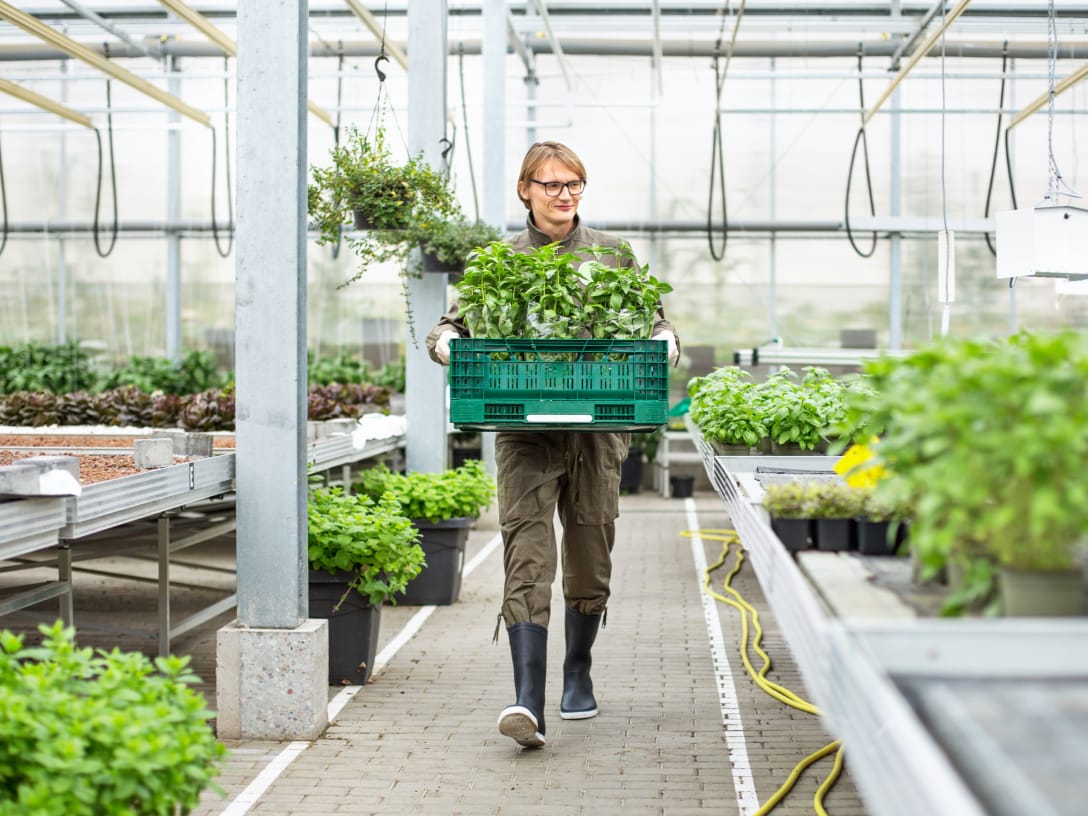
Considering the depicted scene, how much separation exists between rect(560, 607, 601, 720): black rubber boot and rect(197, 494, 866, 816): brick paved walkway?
6 centimetres

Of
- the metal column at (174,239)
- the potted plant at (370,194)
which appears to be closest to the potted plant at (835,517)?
the potted plant at (370,194)

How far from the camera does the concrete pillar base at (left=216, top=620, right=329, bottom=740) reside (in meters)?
3.64

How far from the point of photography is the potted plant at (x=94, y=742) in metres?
1.90

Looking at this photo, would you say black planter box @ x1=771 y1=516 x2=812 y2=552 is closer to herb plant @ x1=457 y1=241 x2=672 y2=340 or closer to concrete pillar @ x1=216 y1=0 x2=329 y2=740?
herb plant @ x1=457 y1=241 x2=672 y2=340

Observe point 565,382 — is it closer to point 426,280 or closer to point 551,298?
point 551,298

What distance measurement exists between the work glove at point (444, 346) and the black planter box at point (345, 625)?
1.24 metres

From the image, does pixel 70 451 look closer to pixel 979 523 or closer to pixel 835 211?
pixel 979 523

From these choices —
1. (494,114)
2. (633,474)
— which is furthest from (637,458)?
(494,114)

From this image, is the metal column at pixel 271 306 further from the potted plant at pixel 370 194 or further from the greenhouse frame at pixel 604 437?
the potted plant at pixel 370 194

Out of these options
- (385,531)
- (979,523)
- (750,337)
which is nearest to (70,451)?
(385,531)

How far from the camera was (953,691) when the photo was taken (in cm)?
137

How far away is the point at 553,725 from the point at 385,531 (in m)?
0.96

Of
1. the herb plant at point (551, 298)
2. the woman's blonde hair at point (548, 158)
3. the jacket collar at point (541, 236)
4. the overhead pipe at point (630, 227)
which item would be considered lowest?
the herb plant at point (551, 298)

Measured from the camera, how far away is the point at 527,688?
11.1ft
